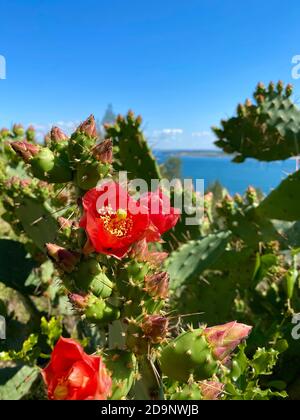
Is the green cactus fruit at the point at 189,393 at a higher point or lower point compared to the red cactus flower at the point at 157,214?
lower

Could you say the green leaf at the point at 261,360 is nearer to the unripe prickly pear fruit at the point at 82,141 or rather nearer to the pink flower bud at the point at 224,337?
the pink flower bud at the point at 224,337

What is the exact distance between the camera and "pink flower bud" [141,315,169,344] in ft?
3.07

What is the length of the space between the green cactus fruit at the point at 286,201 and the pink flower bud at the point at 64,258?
1.38 meters

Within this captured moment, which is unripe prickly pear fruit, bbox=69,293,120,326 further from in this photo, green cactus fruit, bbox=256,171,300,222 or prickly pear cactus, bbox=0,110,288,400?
green cactus fruit, bbox=256,171,300,222

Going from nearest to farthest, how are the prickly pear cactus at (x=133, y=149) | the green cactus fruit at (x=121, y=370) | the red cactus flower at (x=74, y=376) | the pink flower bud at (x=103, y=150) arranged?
the red cactus flower at (x=74, y=376)
the green cactus fruit at (x=121, y=370)
the pink flower bud at (x=103, y=150)
the prickly pear cactus at (x=133, y=149)

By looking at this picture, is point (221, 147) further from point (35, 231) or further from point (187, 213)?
point (35, 231)

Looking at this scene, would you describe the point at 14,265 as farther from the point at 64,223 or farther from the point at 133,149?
the point at 64,223

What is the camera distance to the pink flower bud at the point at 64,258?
37.8 inches

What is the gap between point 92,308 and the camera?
953 millimetres

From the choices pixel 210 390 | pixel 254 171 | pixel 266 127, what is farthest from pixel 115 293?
pixel 254 171

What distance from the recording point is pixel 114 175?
116 cm

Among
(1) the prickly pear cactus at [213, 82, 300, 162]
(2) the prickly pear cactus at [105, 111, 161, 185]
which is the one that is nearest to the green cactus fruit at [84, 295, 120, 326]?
(2) the prickly pear cactus at [105, 111, 161, 185]

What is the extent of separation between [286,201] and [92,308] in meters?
1.42

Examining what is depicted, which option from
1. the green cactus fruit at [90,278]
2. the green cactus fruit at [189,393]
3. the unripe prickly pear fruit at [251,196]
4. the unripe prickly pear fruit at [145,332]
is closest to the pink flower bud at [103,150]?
the green cactus fruit at [90,278]
